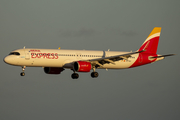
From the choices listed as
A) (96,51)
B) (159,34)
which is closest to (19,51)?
(96,51)

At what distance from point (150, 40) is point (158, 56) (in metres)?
4.31

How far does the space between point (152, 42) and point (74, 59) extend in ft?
60.4

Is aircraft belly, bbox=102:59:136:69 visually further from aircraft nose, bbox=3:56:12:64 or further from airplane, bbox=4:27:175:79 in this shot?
aircraft nose, bbox=3:56:12:64

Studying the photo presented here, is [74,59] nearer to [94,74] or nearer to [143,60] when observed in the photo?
[94,74]

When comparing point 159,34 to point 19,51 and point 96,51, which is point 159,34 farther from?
point 19,51

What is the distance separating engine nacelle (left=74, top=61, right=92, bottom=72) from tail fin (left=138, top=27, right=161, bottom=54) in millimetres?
15377

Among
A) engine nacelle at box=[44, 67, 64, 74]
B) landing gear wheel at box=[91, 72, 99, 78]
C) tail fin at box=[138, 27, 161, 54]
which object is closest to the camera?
landing gear wheel at box=[91, 72, 99, 78]

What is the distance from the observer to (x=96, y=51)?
2400 inches

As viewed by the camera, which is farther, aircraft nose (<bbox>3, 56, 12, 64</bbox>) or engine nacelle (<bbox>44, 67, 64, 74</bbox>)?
engine nacelle (<bbox>44, 67, 64, 74</bbox>)

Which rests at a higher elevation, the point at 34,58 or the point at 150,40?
the point at 150,40

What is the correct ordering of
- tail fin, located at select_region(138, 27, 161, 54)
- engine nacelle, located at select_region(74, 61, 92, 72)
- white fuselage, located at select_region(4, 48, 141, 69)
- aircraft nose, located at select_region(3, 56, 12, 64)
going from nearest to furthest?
aircraft nose, located at select_region(3, 56, 12, 64), white fuselage, located at select_region(4, 48, 141, 69), engine nacelle, located at select_region(74, 61, 92, 72), tail fin, located at select_region(138, 27, 161, 54)

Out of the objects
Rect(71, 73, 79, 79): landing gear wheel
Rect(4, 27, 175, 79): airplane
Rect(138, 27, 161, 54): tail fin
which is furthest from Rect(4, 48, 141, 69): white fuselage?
Rect(138, 27, 161, 54): tail fin

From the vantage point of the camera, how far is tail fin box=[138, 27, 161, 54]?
217ft

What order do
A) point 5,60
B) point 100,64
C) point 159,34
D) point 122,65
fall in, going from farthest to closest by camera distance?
1. point 159,34
2. point 122,65
3. point 100,64
4. point 5,60
